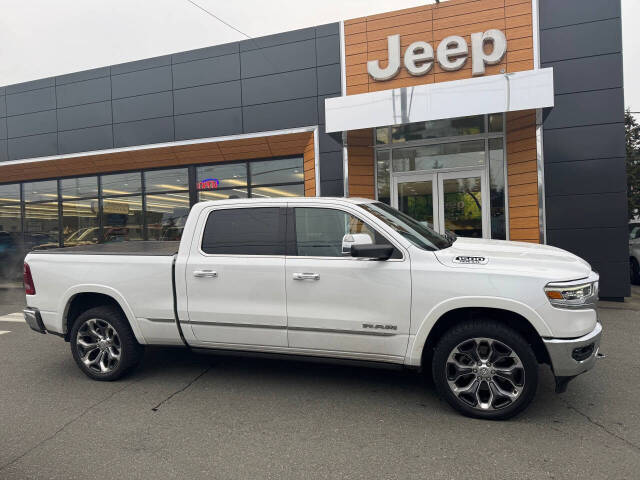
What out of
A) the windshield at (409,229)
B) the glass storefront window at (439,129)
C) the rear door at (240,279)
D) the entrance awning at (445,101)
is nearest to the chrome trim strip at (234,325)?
the rear door at (240,279)

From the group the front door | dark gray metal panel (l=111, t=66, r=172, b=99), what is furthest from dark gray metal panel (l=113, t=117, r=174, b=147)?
the front door

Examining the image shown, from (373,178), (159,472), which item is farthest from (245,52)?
(159,472)

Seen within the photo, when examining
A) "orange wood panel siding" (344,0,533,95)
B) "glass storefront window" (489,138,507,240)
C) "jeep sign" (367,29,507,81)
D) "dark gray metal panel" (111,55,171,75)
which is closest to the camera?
"orange wood panel siding" (344,0,533,95)

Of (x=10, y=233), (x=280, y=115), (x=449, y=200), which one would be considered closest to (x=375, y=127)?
(x=449, y=200)

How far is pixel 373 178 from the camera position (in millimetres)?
10586

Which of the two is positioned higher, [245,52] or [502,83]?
[245,52]

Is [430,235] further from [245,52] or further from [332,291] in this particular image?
[245,52]

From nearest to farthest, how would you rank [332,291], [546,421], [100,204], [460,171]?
[546,421] < [332,291] < [460,171] < [100,204]

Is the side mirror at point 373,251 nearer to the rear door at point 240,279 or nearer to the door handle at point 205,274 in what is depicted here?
the rear door at point 240,279

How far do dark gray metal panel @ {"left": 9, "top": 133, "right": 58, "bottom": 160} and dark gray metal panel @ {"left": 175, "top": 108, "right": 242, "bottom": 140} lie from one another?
14.3ft

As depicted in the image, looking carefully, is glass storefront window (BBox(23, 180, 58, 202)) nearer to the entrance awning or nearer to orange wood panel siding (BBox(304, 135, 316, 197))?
orange wood panel siding (BBox(304, 135, 316, 197))

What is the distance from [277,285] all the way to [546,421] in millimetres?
2438

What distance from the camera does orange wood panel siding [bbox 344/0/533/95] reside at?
9086 mm

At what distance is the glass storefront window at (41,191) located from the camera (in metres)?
14.6
